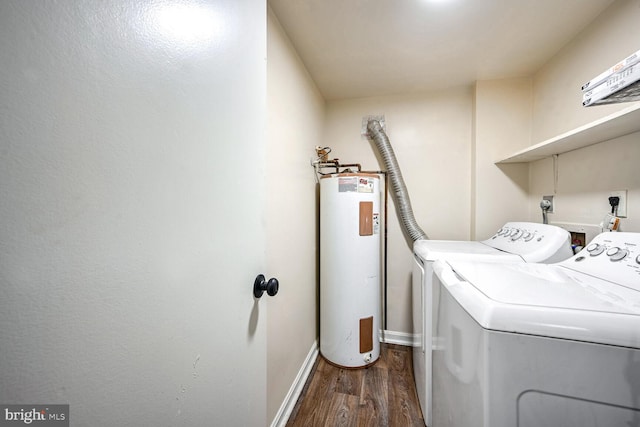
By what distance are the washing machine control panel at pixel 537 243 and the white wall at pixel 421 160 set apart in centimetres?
54

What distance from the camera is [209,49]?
49cm

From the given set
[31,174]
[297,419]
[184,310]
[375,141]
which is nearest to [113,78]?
[31,174]

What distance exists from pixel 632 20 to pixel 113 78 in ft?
6.61

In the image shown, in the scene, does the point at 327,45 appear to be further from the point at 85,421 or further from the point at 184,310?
the point at 85,421

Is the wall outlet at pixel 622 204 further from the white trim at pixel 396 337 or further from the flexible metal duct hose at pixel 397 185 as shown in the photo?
the white trim at pixel 396 337

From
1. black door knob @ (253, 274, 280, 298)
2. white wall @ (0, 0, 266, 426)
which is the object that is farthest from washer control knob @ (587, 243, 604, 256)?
white wall @ (0, 0, 266, 426)

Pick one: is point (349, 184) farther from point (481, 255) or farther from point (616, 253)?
point (616, 253)

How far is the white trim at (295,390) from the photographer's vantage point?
1279mm

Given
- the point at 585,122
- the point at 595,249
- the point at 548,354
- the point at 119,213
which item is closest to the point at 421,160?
the point at 585,122

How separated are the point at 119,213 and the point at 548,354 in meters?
0.91

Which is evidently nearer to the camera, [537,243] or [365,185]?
[537,243]

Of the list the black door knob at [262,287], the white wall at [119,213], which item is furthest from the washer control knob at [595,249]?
the white wall at [119,213]

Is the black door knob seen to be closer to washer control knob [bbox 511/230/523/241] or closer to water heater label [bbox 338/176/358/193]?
water heater label [bbox 338/176/358/193]

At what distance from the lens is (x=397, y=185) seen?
1.96 meters
